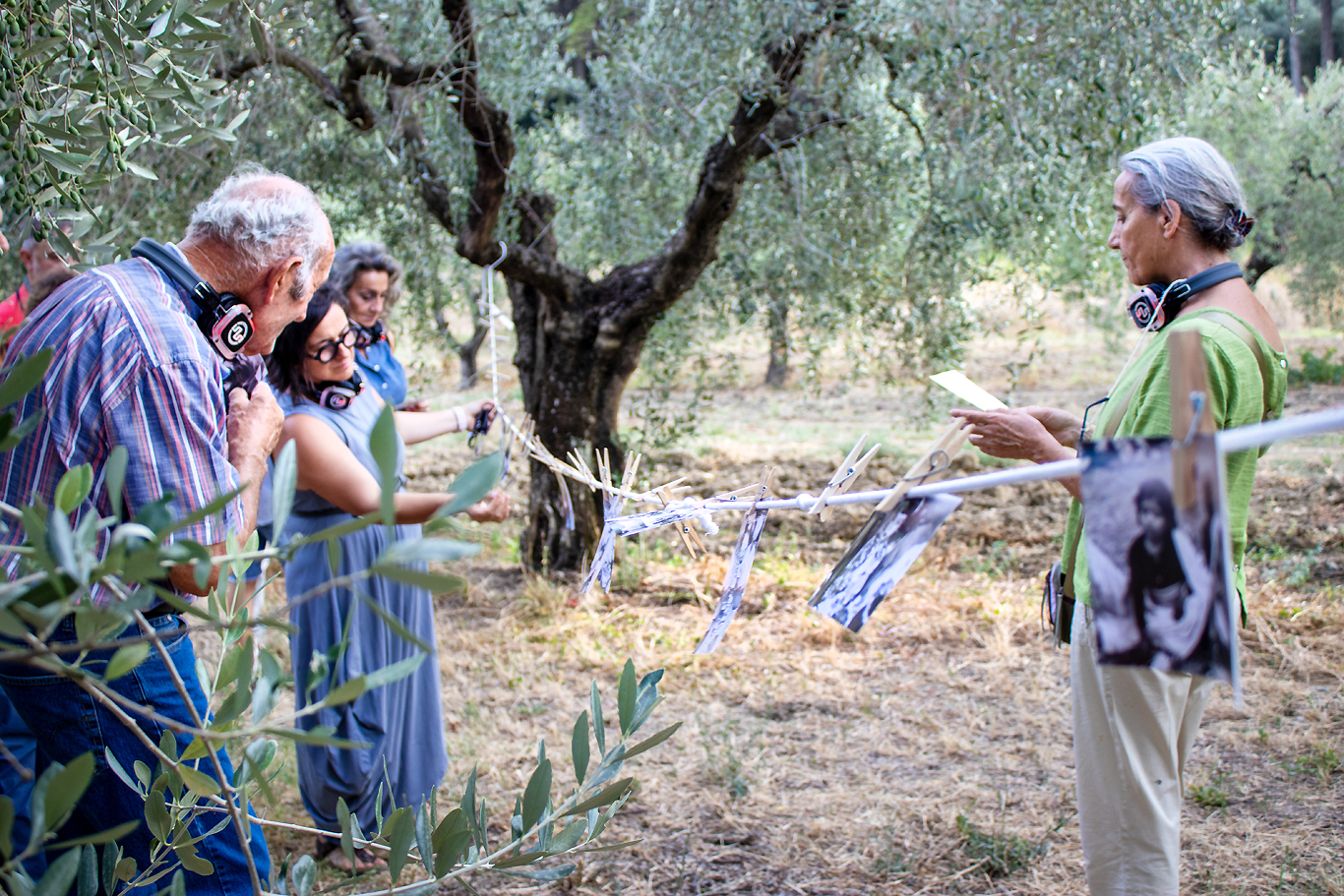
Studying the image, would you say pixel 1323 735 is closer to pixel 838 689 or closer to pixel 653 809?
pixel 838 689

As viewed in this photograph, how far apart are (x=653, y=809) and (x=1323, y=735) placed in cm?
248

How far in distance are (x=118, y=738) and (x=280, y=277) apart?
88cm

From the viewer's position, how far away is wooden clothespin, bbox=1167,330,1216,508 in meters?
0.88

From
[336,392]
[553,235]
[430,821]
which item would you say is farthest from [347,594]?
[553,235]

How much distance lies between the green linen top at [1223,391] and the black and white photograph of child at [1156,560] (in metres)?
0.86

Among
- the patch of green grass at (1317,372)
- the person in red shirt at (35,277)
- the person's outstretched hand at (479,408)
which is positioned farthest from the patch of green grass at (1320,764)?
the patch of green grass at (1317,372)

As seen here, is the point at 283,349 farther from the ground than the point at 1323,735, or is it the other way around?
the point at 283,349

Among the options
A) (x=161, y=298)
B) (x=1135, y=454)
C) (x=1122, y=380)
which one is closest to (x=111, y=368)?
(x=161, y=298)

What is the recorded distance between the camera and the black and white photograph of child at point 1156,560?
37.2 inches

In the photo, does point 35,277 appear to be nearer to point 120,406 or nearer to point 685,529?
point 120,406

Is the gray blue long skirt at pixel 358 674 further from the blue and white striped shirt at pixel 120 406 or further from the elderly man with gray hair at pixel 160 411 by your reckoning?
the blue and white striped shirt at pixel 120 406

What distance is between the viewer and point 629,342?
5.34 meters

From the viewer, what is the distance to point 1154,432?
6.02 ft

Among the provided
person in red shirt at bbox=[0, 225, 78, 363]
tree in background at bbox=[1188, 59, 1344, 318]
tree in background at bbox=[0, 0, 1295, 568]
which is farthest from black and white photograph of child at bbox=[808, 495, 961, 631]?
tree in background at bbox=[1188, 59, 1344, 318]
